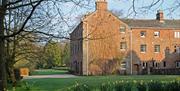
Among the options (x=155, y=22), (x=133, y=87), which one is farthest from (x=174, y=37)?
(x=133, y=87)

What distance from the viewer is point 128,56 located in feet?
234

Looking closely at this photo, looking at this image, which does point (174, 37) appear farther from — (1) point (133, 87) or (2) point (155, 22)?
(1) point (133, 87)

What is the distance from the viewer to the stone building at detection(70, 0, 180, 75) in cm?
6912

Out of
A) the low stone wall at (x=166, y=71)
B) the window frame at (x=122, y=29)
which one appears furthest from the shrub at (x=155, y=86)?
the window frame at (x=122, y=29)

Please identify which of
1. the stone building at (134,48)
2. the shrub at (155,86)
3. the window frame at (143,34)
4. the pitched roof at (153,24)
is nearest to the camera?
the shrub at (155,86)

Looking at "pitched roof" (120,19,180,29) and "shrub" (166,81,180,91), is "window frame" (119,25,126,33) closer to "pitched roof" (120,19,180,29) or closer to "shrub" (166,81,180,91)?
"pitched roof" (120,19,180,29)

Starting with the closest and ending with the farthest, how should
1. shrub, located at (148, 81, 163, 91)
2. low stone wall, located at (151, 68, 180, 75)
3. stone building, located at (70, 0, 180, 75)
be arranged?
shrub, located at (148, 81, 163, 91) < low stone wall, located at (151, 68, 180, 75) < stone building, located at (70, 0, 180, 75)

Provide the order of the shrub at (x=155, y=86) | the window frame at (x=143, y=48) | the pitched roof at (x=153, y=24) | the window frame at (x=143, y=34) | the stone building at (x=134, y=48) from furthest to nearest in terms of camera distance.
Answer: the pitched roof at (x=153, y=24)
the window frame at (x=143, y=34)
the window frame at (x=143, y=48)
the stone building at (x=134, y=48)
the shrub at (x=155, y=86)

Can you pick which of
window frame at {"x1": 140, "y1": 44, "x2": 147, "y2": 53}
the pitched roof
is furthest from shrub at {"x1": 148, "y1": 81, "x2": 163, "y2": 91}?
window frame at {"x1": 140, "y1": 44, "x2": 147, "y2": 53}

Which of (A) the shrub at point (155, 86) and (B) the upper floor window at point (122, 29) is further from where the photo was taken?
(B) the upper floor window at point (122, 29)

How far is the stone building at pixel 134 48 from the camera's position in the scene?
6912 centimetres

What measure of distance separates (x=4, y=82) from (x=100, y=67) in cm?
6019

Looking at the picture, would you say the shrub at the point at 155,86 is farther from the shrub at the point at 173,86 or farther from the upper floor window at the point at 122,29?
the upper floor window at the point at 122,29

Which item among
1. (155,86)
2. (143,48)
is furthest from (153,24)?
(155,86)
